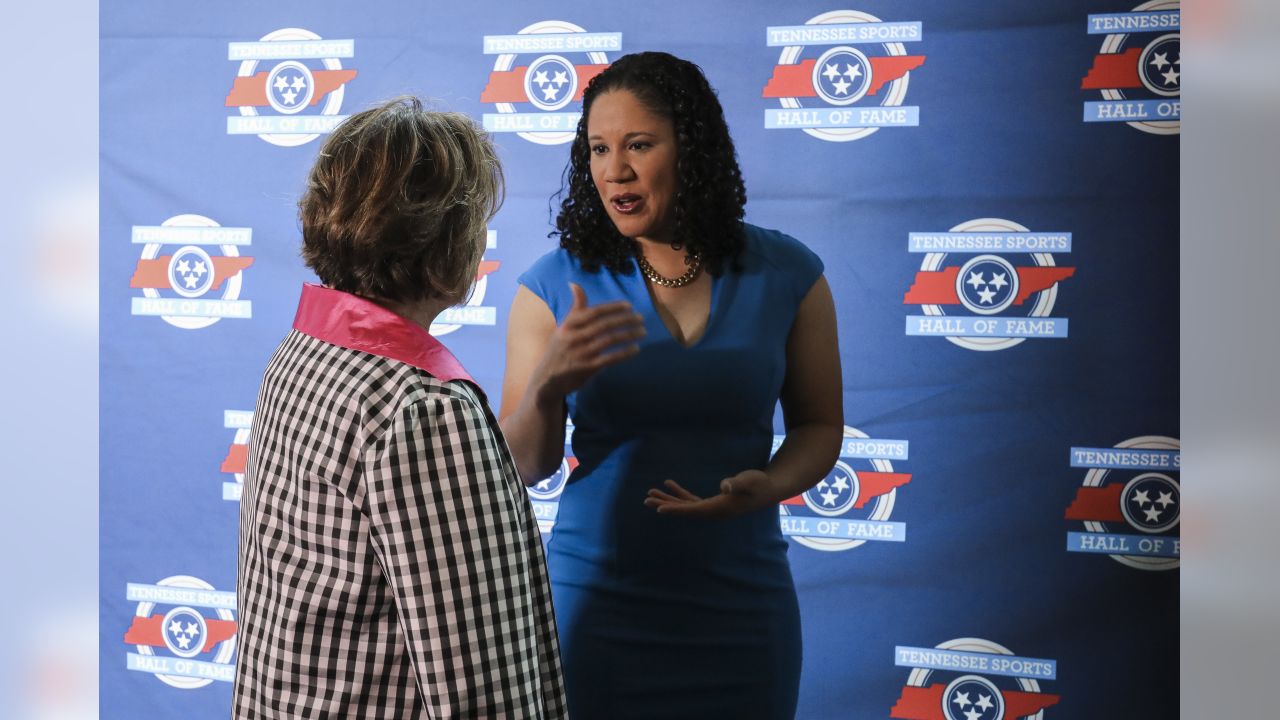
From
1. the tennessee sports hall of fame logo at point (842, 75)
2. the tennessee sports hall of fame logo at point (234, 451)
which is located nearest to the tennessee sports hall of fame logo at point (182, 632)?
the tennessee sports hall of fame logo at point (234, 451)

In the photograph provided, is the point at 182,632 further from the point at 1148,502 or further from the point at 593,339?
the point at 1148,502

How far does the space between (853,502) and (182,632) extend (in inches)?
84.0

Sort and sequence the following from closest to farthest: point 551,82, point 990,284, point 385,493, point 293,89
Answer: point 385,493 → point 990,284 → point 551,82 → point 293,89

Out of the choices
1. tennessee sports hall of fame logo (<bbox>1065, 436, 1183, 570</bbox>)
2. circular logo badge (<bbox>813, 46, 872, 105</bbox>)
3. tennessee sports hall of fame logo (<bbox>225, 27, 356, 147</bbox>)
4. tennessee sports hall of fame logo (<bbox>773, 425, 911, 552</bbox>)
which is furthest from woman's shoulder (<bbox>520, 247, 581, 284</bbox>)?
tennessee sports hall of fame logo (<bbox>225, 27, 356, 147</bbox>)

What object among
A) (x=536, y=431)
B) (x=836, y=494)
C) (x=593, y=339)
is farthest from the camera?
(x=836, y=494)

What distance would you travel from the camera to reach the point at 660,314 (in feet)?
4.77

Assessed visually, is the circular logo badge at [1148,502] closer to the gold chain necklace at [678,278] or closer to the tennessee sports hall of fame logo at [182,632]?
the gold chain necklace at [678,278]

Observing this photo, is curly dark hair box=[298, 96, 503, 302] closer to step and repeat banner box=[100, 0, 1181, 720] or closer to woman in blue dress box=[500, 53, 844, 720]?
woman in blue dress box=[500, 53, 844, 720]

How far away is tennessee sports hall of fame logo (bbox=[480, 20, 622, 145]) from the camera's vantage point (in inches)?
108

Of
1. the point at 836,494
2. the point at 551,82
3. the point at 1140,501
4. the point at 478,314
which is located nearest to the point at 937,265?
the point at 836,494
